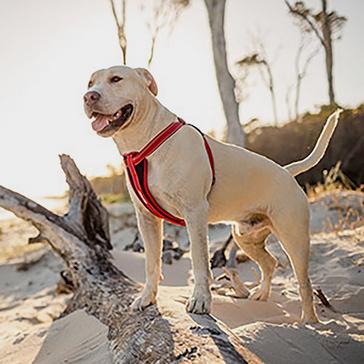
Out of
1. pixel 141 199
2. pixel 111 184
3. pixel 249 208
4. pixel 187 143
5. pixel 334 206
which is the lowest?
pixel 111 184

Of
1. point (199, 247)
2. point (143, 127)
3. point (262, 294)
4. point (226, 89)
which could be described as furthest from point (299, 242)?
point (226, 89)

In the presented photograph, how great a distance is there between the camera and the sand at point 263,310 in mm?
2387

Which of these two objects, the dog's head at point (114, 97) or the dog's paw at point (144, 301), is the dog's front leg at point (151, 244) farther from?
the dog's head at point (114, 97)

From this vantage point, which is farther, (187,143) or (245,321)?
(245,321)

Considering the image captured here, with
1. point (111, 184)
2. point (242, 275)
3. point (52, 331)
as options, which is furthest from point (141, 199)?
point (111, 184)

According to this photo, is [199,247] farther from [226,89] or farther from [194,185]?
[226,89]

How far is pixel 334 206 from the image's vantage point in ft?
25.6

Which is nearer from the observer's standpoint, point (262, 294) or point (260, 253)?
point (262, 294)

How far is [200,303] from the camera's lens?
266 centimetres

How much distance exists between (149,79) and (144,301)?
1.38m

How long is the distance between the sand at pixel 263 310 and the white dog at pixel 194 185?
35 cm

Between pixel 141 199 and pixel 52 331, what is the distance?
1.45m

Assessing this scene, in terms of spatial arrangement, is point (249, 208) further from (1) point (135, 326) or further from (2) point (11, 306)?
(2) point (11, 306)

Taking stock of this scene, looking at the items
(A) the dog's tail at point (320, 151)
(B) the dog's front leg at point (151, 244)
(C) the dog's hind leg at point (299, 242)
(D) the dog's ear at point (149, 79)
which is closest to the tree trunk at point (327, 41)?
(A) the dog's tail at point (320, 151)
